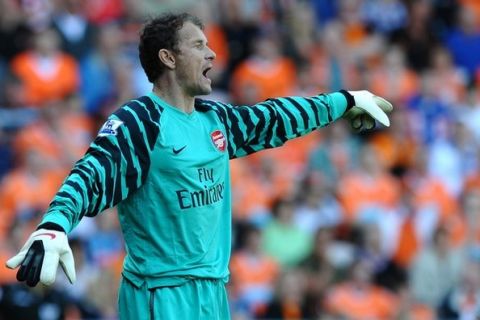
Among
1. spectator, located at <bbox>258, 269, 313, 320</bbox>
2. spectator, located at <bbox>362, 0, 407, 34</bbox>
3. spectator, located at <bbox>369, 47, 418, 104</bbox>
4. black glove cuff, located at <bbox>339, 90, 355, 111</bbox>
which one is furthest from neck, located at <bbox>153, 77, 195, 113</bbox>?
spectator, located at <bbox>362, 0, 407, 34</bbox>

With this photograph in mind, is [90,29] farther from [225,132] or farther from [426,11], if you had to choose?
[225,132]

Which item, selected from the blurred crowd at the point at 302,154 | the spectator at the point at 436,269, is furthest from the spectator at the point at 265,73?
the spectator at the point at 436,269

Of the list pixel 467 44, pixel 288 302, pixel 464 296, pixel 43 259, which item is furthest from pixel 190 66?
pixel 467 44

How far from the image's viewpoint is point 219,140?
20.7 feet

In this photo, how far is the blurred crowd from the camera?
12055 millimetres

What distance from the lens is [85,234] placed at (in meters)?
12.3

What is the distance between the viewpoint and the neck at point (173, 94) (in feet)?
20.5

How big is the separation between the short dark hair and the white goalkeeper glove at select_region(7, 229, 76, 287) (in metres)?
1.23

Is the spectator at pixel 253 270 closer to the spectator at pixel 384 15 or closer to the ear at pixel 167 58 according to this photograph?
the spectator at pixel 384 15

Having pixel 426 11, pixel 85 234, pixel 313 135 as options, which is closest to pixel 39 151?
pixel 85 234

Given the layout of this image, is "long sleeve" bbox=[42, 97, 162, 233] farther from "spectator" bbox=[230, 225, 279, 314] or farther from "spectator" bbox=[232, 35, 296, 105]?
"spectator" bbox=[232, 35, 296, 105]

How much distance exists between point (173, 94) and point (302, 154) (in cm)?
792

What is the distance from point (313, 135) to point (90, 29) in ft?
8.36

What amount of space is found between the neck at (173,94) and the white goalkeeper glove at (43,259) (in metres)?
1.14
